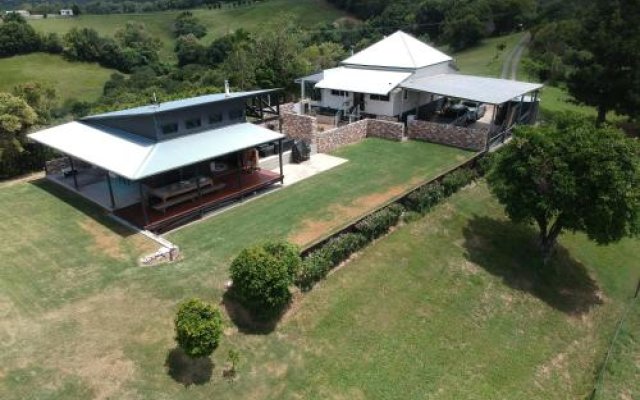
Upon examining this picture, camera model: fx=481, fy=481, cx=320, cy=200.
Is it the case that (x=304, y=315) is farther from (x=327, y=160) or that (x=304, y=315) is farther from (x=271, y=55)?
(x=271, y=55)

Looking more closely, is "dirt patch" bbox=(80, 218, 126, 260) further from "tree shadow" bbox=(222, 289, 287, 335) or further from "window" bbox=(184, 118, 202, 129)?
"window" bbox=(184, 118, 202, 129)

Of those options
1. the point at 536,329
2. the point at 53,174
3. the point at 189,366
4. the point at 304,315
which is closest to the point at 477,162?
the point at 536,329

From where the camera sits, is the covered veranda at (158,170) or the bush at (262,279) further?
the covered veranda at (158,170)

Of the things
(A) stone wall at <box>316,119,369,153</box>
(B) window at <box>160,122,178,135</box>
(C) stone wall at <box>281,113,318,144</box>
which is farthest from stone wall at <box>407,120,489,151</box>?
(B) window at <box>160,122,178,135</box>

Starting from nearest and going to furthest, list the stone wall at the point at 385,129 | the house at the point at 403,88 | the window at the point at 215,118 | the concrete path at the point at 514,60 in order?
the window at the point at 215,118, the stone wall at the point at 385,129, the house at the point at 403,88, the concrete path at the point at 514,60

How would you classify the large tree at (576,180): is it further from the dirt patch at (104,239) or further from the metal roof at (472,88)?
the dirt patch at (104,239)

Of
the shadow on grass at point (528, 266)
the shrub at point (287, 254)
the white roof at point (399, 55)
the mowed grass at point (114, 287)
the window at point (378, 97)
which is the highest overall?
the white roof at point (399, 55)

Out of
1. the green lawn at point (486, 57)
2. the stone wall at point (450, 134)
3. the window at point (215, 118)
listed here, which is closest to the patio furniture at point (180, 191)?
the window at point (215, 118)
